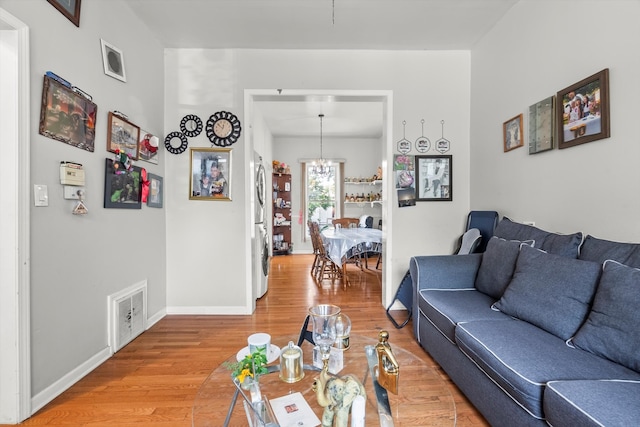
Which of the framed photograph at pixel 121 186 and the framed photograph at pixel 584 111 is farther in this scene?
the framed photograph at pixel 121 186

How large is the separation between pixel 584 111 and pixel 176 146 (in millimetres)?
3366

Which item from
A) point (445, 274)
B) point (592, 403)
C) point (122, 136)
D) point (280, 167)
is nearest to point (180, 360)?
point (122, 136)

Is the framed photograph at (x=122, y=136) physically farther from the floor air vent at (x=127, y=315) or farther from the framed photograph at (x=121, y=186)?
the floor air vent at (x=127, y=315)

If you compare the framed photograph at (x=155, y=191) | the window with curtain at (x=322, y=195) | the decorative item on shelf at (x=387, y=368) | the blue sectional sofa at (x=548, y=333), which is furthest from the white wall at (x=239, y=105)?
the window with curtain at (x=322, y=195)

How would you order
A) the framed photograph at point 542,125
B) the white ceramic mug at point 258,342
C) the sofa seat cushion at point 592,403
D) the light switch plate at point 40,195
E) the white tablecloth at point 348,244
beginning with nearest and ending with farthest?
the sofa seat cushion at point 592,403, the white ceramic mug at point 258,342, the light switch plate at point 40,195, the framed photograph at point 542,125, the white tablecloth at point 348,244

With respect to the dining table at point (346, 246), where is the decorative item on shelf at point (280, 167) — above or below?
above

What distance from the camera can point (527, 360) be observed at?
121 centimetres

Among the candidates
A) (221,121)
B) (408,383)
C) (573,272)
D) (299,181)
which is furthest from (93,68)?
(299,181)

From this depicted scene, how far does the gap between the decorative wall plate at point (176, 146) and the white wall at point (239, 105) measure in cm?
6

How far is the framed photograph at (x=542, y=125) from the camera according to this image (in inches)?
81.1

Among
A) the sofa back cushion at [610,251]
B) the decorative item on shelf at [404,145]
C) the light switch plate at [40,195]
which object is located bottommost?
the sofa back cushion at [610,251]

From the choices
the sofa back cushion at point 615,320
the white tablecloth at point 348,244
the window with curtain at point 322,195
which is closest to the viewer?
the sofa back cushion at point 615,320

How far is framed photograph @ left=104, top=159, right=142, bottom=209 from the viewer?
7.04 ft

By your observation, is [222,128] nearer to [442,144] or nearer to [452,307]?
[442,144]
